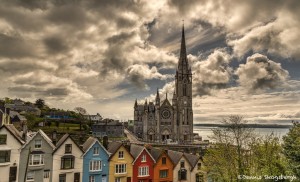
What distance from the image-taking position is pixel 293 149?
22.6 meters

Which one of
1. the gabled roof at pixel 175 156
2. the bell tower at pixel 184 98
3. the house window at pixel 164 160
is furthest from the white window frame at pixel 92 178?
the bell tower at pixel 184 98

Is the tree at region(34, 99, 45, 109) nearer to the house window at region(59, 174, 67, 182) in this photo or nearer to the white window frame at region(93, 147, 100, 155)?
the white window frame at region(93, 147, 100, 155)

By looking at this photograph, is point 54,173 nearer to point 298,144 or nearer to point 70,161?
point 70,161

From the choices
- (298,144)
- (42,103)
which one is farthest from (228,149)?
(42,103)

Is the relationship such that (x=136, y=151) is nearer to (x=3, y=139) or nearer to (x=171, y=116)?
(x=3, y=139)

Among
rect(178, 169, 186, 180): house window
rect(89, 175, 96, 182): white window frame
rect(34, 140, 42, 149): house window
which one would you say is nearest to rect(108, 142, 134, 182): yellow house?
rect(89, 175, 96, 182): white window frame

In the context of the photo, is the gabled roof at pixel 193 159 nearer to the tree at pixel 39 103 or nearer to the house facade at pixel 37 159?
the house facade at pixel 37 159

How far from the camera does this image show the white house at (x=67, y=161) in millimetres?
33281

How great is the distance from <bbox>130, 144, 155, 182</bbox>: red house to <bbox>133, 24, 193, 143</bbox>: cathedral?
82.9 meters

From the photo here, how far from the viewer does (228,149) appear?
2970cm

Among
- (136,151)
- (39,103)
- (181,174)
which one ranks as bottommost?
(181,174)

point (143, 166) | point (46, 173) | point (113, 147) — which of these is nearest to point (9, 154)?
point (46, 173)

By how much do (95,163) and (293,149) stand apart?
24.7 meters

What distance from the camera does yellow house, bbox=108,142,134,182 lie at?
3666cm
